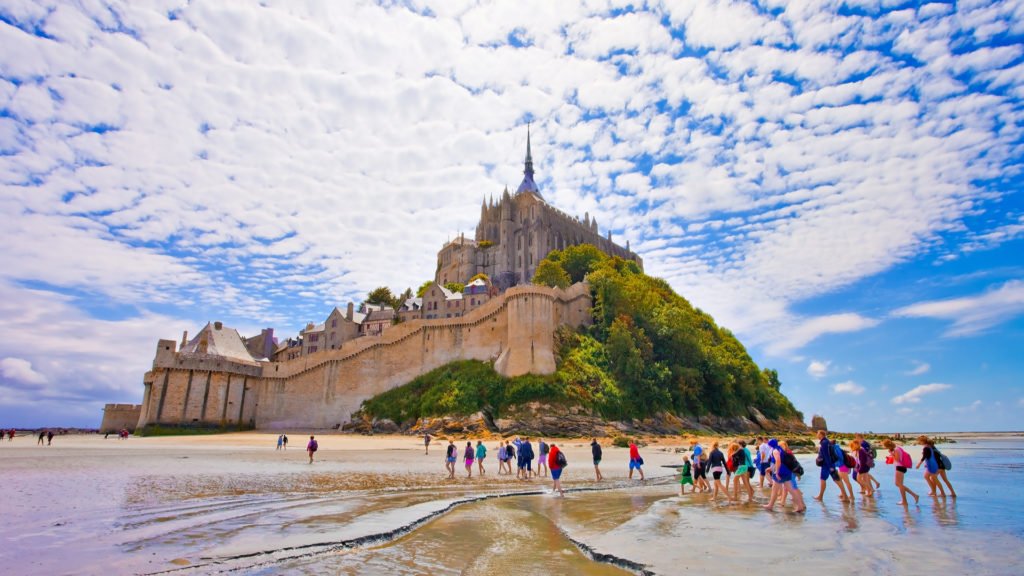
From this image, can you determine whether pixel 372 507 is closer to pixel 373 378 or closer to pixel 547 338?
pixel 547 338

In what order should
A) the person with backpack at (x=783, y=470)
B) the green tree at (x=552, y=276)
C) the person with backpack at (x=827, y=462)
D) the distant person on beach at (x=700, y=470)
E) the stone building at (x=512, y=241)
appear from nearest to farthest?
1. the person with backpack at (x=783, y=470)
2. the person with backpack at (x=827, y=462)
3. the distant person on beach at (x=700, y=470)
4. the green tree at (x=552, y=276)
5. the stone building at (x=512, y=241)

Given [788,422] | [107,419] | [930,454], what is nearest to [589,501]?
[930,454]

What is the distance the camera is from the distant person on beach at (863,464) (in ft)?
43.4

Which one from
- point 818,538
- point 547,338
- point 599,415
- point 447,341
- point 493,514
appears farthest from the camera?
point 447,341

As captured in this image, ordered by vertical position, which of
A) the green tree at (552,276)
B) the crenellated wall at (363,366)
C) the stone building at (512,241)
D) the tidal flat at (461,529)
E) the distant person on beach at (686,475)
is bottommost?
the tidal flat at (461,529)

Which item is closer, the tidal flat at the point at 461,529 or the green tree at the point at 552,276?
the tidal flat at the point at 461,529

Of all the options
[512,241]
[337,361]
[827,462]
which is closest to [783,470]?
[827,462]

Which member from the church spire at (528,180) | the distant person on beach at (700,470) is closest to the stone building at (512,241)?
the church spire at (528,180)

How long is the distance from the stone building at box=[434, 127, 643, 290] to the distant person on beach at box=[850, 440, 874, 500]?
6599cm

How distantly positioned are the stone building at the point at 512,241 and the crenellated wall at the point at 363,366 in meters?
24.2

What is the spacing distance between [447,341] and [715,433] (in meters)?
27.5

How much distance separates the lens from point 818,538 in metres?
8.41

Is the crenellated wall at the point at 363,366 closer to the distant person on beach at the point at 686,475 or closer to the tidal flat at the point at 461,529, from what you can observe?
the distant person on beach at the point at 686,475

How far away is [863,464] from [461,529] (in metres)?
10.2
